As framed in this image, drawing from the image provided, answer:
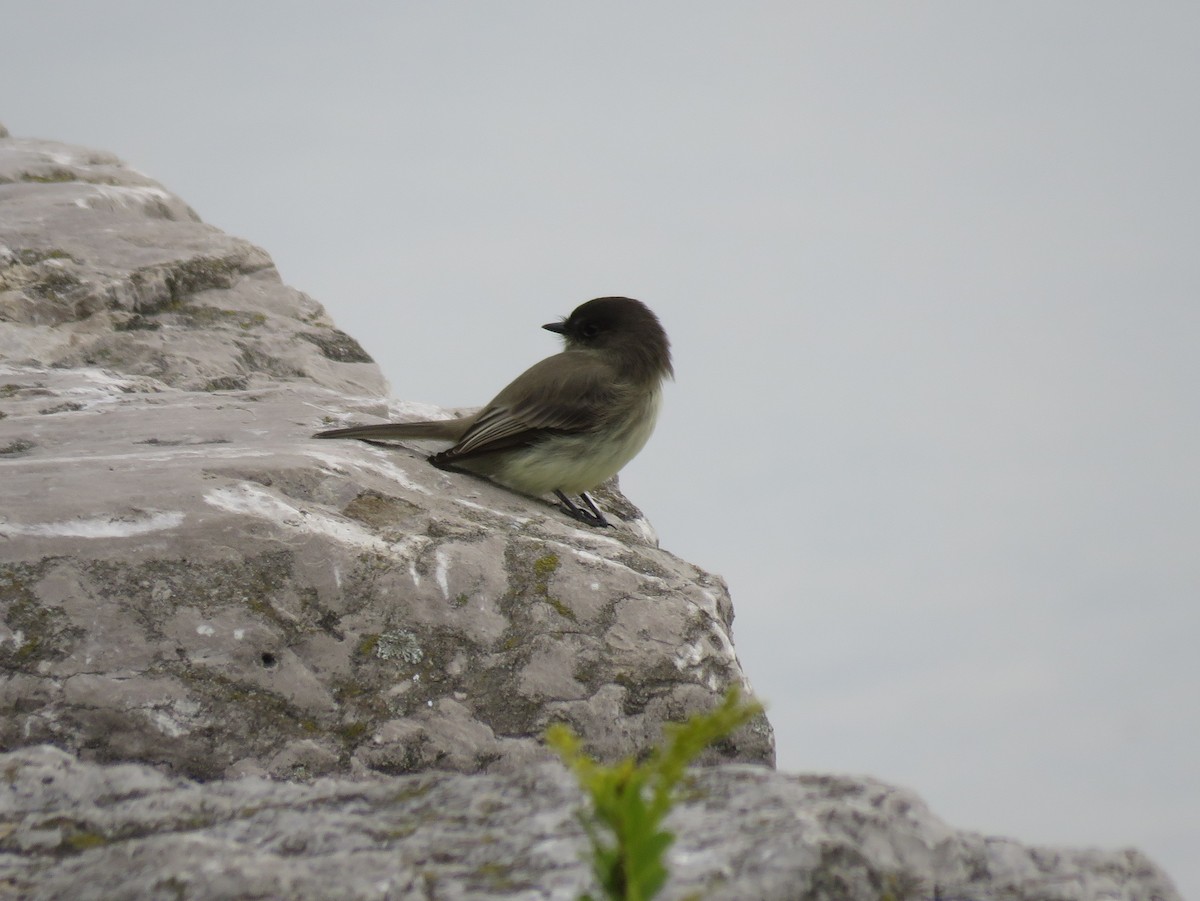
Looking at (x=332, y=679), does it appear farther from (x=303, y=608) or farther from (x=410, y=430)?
(x=410, y=430)

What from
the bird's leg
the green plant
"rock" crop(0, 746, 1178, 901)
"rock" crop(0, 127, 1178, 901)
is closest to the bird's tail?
"rock" crop(0, 127, 1178, 901)

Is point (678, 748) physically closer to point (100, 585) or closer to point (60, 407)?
point (100, 585)

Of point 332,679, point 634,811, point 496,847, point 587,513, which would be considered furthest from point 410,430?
point 634,811

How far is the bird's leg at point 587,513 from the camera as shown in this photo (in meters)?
6.02

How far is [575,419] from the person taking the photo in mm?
6445

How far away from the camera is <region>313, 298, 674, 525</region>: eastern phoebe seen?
6.11 metres

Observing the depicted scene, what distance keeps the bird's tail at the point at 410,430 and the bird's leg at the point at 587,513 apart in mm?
599

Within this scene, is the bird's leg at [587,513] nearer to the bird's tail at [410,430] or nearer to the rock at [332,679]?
the rock at [332,679]

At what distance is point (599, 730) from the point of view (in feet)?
13.2

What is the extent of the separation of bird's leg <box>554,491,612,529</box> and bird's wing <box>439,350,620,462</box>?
0.35m

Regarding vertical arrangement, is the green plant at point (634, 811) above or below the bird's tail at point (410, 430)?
above

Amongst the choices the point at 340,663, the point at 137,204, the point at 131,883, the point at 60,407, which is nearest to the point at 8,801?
the point at 131,883

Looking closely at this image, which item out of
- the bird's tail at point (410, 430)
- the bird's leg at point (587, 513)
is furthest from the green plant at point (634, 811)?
the bird's leg at point (587, 513)

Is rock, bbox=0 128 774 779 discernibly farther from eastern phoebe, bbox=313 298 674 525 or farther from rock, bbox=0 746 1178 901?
rock, bbox=0 746 1178 901
